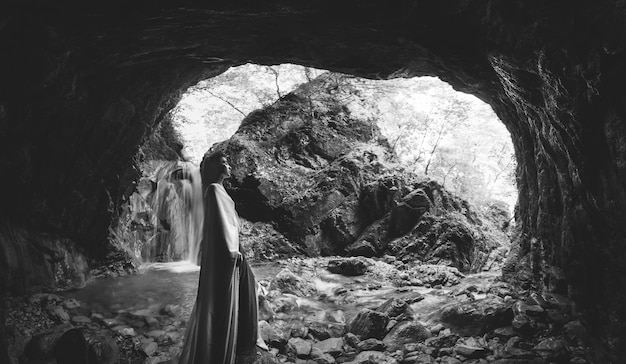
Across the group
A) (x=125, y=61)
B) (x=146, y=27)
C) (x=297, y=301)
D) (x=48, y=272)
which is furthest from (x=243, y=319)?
(x=48, y=272)

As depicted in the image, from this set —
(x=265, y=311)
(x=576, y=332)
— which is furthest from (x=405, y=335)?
(x=265, y=311)

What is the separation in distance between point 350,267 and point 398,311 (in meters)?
3.80

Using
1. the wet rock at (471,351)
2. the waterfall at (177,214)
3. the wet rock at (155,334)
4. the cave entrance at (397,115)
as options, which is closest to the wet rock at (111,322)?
the wet rock at (155,334)


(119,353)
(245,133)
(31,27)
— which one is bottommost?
(119,353)

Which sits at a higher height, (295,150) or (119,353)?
(295,150)

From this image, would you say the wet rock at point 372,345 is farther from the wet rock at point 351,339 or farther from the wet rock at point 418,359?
the wet rock at point 418,359

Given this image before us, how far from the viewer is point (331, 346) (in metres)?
4.90

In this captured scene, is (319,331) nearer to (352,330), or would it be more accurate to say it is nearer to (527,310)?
(352,330)

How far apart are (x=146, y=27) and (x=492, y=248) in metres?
11.4

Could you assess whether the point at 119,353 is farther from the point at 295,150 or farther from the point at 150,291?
the point at 295,150

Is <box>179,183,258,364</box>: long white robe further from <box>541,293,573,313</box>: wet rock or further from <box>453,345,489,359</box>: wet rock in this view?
<box>541,293,573,313</box>: wet rock

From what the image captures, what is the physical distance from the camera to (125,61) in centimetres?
624

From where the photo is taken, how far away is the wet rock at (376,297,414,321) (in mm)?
5590

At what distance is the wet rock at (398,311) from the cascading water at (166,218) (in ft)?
20.9
